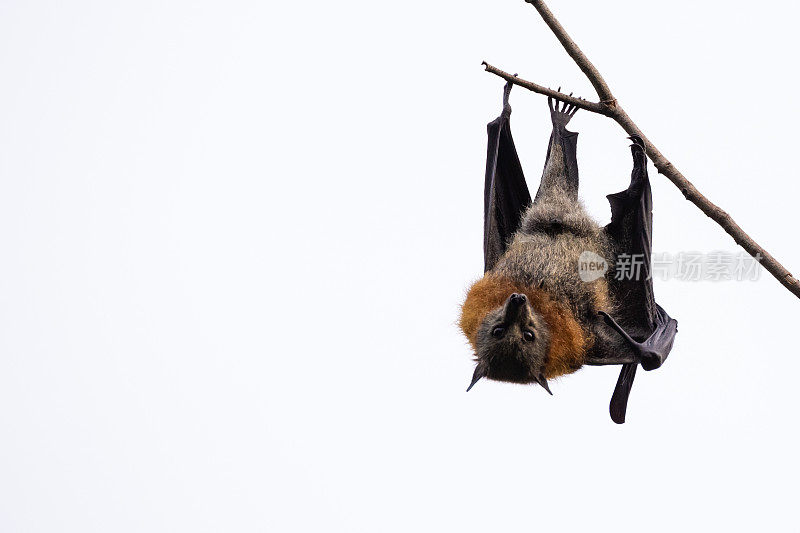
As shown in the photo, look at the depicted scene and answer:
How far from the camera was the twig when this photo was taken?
5.41m

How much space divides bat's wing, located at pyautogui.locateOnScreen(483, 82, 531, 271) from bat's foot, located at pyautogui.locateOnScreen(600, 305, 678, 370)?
1629 millimetres

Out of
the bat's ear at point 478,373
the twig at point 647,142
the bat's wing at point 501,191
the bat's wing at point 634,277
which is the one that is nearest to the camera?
the twig at point 647,142

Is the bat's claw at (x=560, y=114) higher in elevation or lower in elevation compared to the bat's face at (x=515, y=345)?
higher

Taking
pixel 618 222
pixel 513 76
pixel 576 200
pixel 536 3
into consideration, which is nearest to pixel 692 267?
pixel 618 222

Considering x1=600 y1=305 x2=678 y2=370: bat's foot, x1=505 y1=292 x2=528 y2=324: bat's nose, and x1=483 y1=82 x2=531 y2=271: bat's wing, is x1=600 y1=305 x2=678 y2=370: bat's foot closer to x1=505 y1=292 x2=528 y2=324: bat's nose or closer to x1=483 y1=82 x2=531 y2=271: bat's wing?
x1=505 y1=292 x2=528 y2=324: bat's nose

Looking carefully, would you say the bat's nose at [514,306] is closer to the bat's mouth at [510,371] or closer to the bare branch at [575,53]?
the bat's mouth at [510,371]

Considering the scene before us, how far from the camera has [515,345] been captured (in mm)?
6801

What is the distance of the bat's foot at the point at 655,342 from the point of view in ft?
22.5

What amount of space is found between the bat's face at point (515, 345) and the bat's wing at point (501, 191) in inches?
51.4

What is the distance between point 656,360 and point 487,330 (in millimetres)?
1470

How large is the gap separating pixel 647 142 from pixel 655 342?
6.71ft

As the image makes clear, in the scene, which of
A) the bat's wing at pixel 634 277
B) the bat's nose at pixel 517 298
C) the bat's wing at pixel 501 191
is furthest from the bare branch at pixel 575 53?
the bat's wing at pixel 501 191

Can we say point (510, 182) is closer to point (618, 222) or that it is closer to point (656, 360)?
point (618, 222)

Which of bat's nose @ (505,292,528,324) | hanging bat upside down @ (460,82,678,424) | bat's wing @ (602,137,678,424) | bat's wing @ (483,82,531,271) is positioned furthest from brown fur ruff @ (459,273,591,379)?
bat's wing @ (483,82,531,271)
